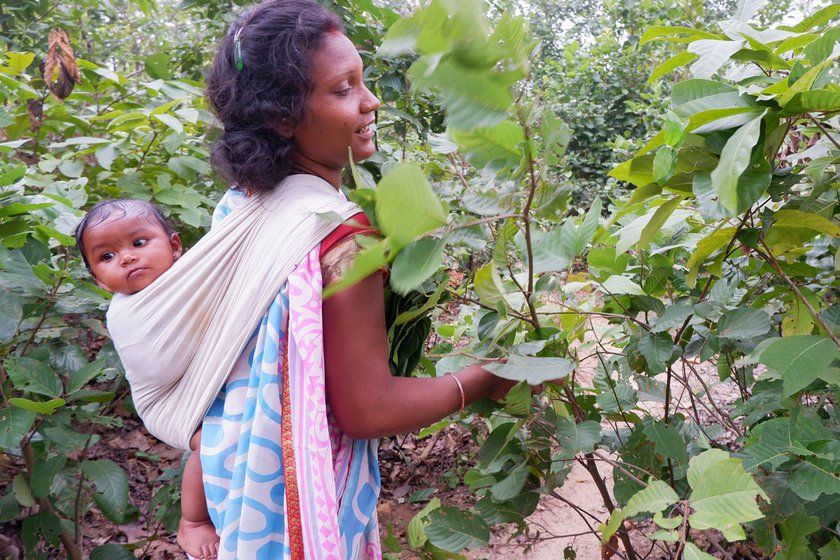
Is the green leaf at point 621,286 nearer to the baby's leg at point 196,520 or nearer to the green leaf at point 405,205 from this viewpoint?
the green leaf at point 405,205

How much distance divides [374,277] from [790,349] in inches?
25.6

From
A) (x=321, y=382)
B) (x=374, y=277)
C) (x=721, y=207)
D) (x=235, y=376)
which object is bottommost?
(x=235, y=376)

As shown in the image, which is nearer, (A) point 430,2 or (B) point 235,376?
(A) point 430,2

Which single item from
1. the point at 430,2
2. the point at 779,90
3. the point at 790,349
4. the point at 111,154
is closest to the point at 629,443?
the point at 790,349

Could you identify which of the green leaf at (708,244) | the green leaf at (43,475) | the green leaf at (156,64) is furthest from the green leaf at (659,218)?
the green leaf at (156,64)

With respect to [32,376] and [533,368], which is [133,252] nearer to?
[32,376]

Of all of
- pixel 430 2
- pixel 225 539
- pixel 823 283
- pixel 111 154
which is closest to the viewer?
Result: pixel 430 2

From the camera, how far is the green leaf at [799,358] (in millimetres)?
973

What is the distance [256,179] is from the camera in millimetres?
1214

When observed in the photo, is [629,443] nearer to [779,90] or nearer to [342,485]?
[342,485]

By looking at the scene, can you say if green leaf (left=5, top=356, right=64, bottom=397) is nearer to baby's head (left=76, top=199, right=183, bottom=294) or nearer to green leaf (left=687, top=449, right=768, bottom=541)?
baby's head (left=76, top=199, right=183, bottom=294)

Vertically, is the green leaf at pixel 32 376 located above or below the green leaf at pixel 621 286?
below

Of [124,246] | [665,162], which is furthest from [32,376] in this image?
[665,162]

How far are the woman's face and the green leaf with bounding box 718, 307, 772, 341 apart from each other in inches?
28.8
